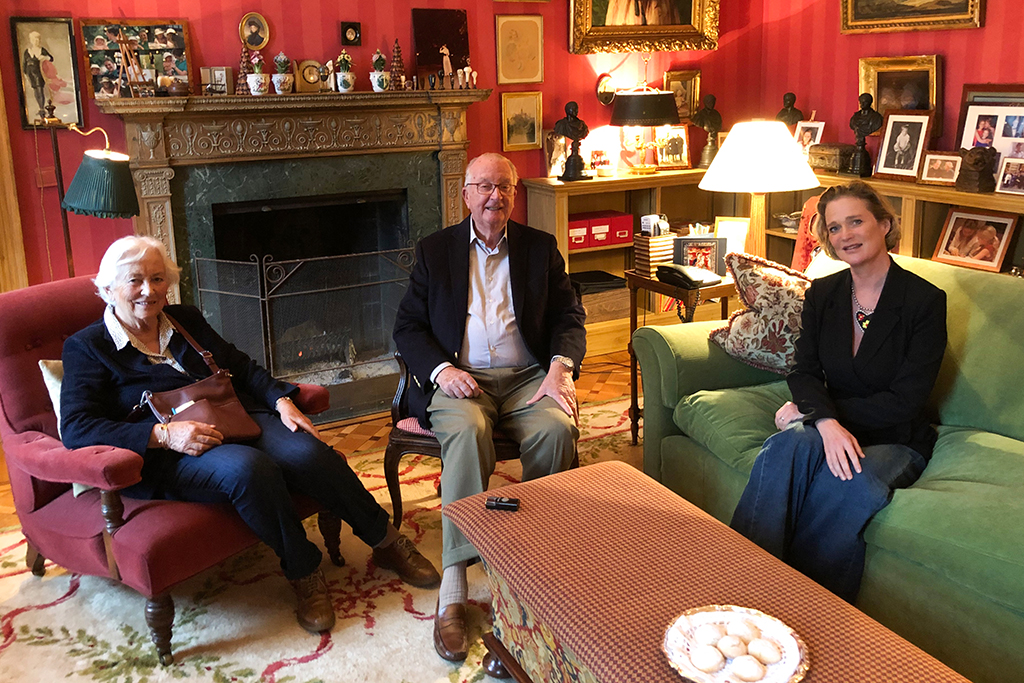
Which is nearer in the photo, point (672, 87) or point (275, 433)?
point (275, 433)

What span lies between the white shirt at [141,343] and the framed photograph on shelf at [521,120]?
8.62 ft

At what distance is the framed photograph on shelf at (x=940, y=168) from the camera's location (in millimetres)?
3898

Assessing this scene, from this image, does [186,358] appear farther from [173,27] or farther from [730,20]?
[730,20]

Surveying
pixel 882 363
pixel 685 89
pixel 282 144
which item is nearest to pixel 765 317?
pixel 882 363

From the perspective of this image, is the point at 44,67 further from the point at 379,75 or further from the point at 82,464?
the point at 82,464

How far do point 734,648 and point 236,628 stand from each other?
1512 millimetres

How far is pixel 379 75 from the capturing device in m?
4.22

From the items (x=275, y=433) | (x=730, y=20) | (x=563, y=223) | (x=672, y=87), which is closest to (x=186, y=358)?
(x=275, y=433)

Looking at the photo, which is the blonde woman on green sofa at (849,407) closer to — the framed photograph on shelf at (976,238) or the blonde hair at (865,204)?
the blonde hair at (865,204)


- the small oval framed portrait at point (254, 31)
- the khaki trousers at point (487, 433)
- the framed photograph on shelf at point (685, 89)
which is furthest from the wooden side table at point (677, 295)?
the small oval framed portrait at point (254, 31)

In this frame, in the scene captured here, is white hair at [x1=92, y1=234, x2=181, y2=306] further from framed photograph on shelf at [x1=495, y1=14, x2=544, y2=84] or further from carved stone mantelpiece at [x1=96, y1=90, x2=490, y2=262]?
framed photograph on shelf at [x1=495, y1=14, x2=544, y2=84]

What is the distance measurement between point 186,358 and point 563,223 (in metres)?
2.54

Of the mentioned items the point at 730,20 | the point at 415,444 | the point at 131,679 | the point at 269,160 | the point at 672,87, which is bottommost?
the point at 131,679

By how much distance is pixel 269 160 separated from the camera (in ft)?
13.6
